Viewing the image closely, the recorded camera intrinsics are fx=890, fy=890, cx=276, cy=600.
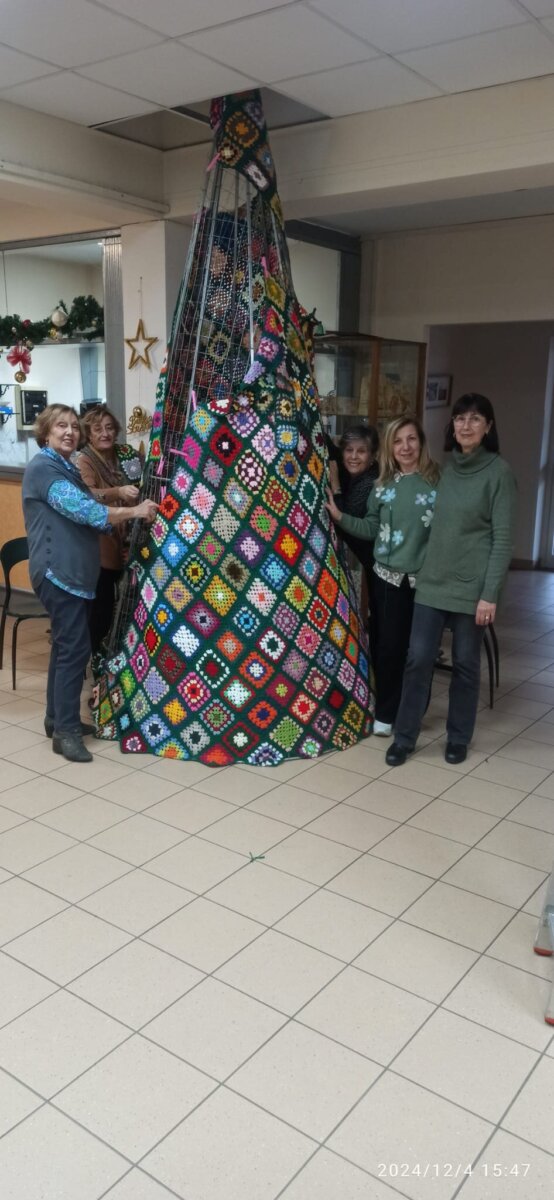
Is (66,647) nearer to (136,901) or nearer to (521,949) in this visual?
(136,901)

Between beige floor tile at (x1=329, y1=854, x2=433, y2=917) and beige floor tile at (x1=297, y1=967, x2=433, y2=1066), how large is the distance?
0.33 meters

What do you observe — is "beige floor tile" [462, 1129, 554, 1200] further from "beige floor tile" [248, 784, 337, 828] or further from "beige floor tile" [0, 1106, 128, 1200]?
"beige floor tile" [248, 784, 337, 828]

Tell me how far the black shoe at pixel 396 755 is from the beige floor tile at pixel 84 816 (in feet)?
3.52

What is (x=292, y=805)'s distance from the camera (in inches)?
126

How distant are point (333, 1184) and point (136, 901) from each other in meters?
1.07

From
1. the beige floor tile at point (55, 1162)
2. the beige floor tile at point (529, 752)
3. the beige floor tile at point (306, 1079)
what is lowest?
the beige floor tile at point (55, 1162)

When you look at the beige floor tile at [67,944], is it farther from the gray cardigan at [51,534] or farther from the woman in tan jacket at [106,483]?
the woman in tan jacket at [106,483]

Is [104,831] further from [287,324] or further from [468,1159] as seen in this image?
[287,324]

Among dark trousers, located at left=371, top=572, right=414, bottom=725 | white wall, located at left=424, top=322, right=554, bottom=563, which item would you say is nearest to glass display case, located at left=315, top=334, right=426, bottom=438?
dark trousers, located at left=371, top=572, right=414, bottom=725

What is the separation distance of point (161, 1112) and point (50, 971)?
57 centimetres

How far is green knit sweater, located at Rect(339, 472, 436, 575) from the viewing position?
3561 mm

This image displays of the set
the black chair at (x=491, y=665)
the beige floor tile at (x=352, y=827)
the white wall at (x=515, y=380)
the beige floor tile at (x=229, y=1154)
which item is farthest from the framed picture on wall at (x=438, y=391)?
the beige floor tile at (x=229, y=1154)

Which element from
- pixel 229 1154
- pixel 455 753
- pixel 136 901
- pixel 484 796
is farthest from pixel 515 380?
pixel 229 1154

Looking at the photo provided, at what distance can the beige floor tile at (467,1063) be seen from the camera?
192cm
